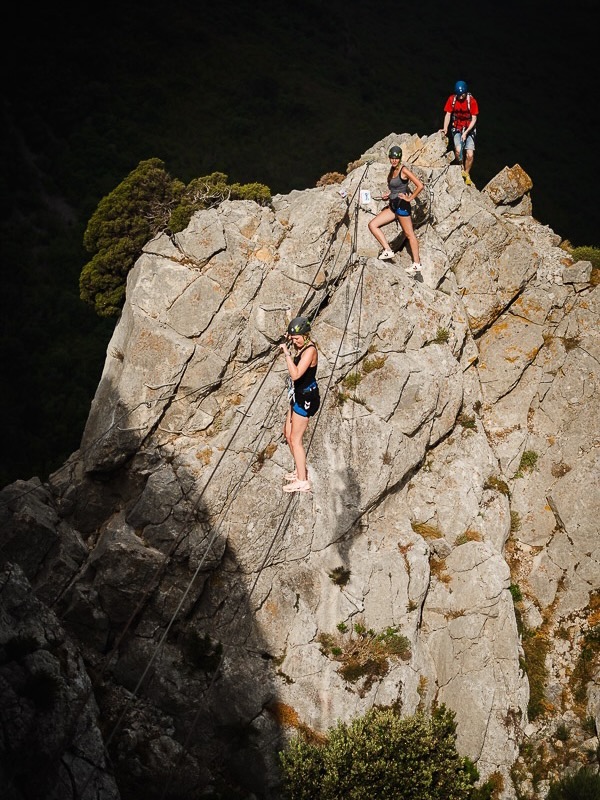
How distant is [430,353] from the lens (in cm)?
1975

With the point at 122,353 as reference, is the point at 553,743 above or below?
below

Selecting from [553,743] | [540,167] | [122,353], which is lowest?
[553,743]

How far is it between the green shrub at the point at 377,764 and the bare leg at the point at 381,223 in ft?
41.4

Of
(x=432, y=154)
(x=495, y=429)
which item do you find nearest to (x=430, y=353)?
(x=495, y=429)

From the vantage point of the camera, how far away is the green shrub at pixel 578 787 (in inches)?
650

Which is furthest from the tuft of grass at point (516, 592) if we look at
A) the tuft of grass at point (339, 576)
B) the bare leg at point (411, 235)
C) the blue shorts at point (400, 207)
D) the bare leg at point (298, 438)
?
the blue shorts at point (400, 207)

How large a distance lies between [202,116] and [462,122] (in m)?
27.9

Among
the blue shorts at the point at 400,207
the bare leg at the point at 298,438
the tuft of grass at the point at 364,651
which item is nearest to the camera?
the bare leg at the point at 298,438

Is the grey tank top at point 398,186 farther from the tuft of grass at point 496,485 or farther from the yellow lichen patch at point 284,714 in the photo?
the yellow lichen patch at point 284,714

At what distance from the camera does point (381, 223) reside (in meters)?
19.0

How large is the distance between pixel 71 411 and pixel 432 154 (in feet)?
64.0

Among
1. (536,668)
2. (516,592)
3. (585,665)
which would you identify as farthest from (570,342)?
(536,668)

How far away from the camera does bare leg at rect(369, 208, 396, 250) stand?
62.1ft

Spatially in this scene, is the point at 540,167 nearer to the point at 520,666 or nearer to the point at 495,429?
the point at 495,429
